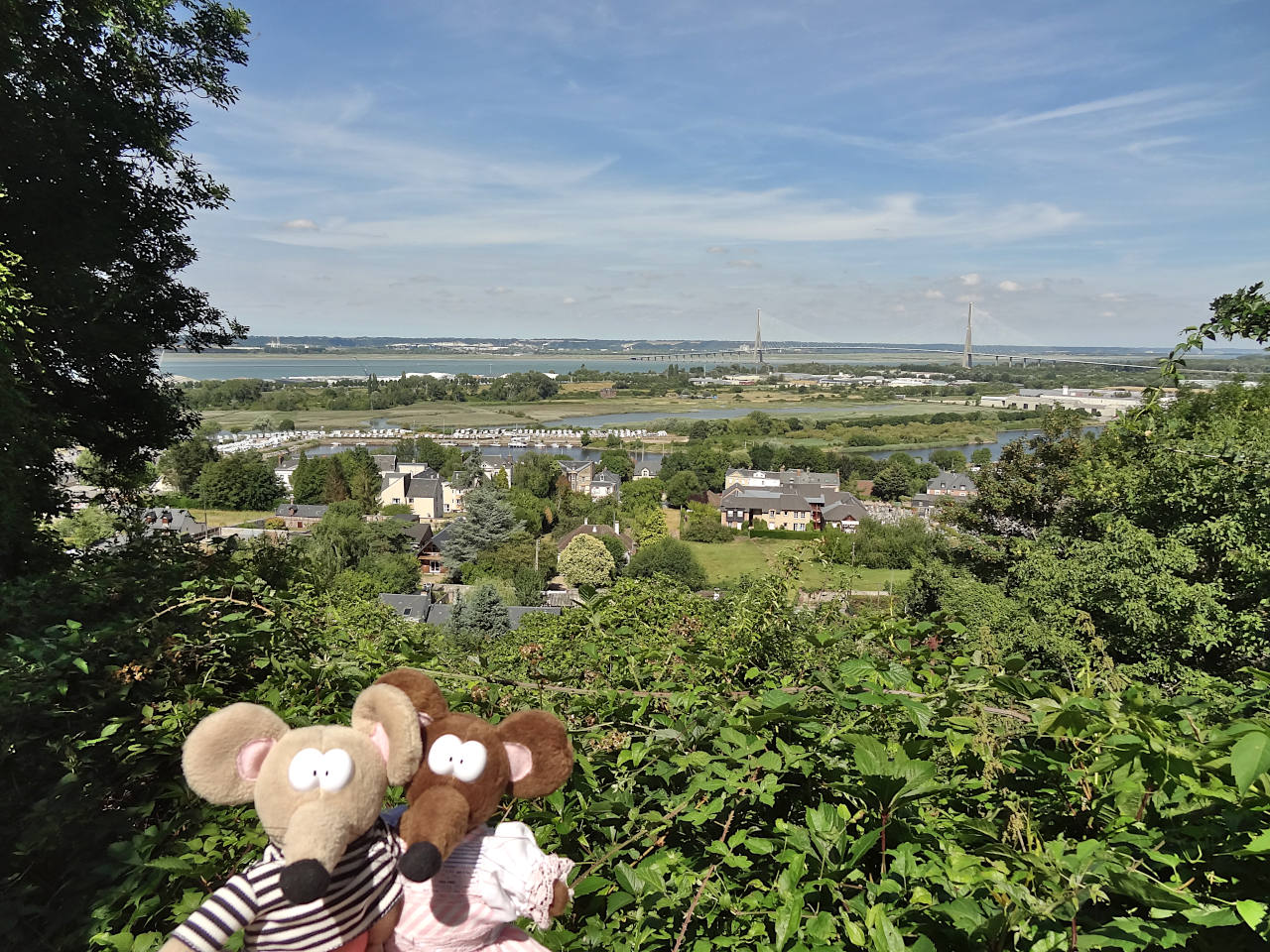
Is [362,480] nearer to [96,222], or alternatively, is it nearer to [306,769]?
[96,222]

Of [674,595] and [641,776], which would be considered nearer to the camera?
[641,776]

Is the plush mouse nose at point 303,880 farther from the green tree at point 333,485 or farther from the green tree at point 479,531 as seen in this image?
the green tree at point 333,485

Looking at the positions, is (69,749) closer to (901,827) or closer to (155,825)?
(155,825)

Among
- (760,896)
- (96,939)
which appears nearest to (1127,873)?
(760,896)

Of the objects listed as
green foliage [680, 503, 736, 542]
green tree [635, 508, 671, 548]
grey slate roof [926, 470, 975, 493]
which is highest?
grey slate roof [926, 470, 975, 493]

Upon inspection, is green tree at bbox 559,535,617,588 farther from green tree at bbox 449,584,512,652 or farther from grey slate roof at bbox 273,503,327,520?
grey slate roof at bbox 273,503,327,520

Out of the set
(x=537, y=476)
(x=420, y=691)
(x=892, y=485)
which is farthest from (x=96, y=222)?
(x=892, y=485)

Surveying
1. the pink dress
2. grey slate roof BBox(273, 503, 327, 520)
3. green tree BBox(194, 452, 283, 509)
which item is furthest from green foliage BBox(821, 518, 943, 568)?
green tree BBox(194, 452, 283, 509)
